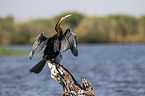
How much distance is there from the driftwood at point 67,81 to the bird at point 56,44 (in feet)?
0.45

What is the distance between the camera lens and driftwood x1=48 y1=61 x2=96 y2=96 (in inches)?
254

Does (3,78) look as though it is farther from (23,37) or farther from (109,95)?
(23,37)

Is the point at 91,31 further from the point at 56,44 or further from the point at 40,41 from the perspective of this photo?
the point at 56,44

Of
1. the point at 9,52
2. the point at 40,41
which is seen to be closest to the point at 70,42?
the point at 40,41

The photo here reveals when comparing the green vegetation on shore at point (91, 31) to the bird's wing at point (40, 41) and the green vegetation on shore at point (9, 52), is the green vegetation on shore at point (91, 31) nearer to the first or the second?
the green vegetation on shore at point (9, 52)

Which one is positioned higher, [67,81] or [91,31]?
[91,31]

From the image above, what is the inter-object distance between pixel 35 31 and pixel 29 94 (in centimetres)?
3001

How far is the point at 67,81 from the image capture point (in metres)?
6.55

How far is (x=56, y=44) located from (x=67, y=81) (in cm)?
71

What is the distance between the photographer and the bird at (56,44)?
6.20m

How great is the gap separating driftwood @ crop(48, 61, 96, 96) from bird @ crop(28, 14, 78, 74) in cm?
14

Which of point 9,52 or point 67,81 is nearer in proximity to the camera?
point 67,81

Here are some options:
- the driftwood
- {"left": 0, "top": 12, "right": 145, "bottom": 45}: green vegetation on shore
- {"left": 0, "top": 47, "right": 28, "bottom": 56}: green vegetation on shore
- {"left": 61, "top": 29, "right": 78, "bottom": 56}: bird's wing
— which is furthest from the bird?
{"left": 0, "top": 12, "right": 145, "bottom": 45}: green vegetation on shore

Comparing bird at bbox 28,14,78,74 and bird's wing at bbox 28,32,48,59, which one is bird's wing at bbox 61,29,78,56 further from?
bird's wing at bbox 28,32,48,59
